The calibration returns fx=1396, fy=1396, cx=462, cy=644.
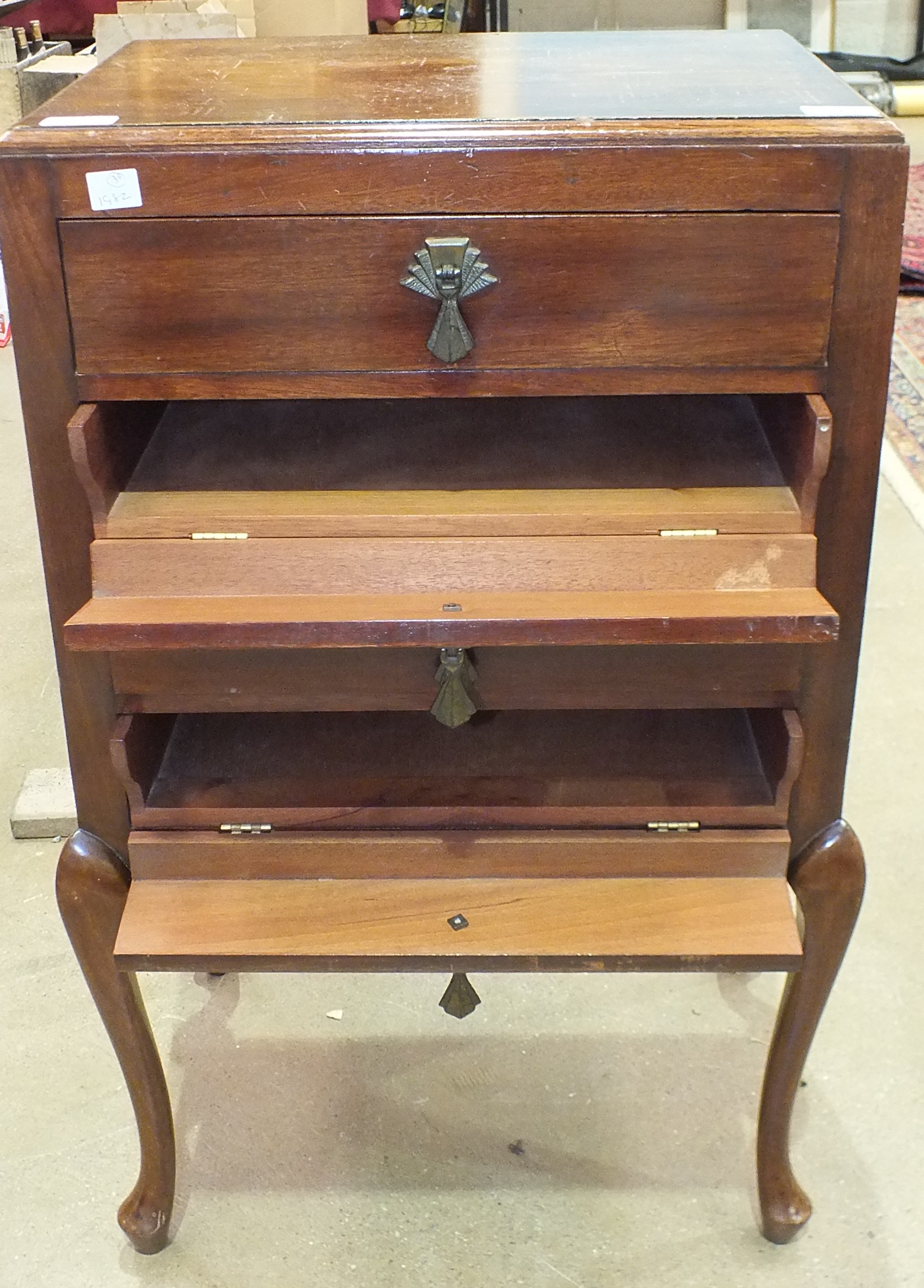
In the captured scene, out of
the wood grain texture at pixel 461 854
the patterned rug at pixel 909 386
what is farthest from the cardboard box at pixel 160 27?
the wood grain texture at pixel 461 854

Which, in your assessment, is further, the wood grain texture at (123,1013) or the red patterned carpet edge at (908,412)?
the red patterned carpet edge at (908,412)

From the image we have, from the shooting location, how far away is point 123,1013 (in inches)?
49.6

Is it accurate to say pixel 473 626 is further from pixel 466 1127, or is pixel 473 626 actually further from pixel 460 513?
pixel 466 1127

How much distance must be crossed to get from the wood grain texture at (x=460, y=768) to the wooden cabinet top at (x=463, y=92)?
1.51 ft

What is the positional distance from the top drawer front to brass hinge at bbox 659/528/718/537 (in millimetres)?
122

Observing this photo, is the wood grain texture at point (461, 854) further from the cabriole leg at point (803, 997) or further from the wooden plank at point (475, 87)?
the wooden plank at point (475, 87)

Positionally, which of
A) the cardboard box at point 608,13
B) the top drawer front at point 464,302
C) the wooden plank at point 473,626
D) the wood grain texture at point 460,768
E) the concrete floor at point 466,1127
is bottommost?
the concrete floor at point 466,1127

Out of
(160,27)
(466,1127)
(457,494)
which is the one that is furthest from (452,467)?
(160,27)

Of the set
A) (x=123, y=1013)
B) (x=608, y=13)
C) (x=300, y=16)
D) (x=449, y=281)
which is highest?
(x=449, y=281)

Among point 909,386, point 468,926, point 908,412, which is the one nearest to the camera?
point 468,926

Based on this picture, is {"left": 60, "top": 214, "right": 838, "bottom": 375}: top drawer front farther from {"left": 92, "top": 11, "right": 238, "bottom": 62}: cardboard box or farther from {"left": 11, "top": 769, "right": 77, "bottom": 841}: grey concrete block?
{"left": 92, "top": 11, "right": 238, "bottom": 62}: cardboard box

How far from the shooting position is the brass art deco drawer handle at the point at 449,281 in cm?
97

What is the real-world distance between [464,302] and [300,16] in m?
2.76

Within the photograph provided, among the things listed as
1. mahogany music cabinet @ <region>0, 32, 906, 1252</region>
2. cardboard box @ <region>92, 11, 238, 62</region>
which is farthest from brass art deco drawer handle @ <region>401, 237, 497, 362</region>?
cardboard box @ <region>92, 11, 238, 62</region>
